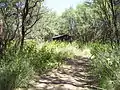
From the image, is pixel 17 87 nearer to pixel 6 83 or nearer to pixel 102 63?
pixel 6 83

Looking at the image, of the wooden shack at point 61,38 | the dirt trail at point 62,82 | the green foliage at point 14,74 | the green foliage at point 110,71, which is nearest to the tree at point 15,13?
the dirt trail at point 62,82

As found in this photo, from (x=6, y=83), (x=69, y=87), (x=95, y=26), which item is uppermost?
(x=95, y=26)

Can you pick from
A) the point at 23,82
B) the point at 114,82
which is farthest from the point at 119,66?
the point at 23,82

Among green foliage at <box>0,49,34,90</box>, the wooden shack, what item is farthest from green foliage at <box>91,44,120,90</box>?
the wooden shack

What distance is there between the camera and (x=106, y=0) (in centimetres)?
1542

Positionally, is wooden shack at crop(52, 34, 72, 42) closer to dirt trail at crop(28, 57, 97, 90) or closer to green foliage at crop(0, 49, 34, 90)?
dirt trail at crop(28, 57, 97, 90)

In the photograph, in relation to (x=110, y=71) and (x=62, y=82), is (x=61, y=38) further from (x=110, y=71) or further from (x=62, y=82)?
(x=110, y=71)

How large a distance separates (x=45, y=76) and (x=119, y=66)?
3333 millimetres

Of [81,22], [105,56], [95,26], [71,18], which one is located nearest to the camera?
[105,56]

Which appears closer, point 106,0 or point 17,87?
point 17,87

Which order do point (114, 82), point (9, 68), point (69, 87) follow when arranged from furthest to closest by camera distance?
1. point (69, 87)
2. point (9, 68)
3. point (114, 82)

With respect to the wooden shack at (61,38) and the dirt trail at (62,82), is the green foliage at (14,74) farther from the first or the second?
the wooden shack at (61,38)

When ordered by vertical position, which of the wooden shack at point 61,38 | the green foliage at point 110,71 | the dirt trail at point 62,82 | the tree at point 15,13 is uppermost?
the tree at point 15,13

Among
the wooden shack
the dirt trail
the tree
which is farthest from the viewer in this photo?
the wooden shack
